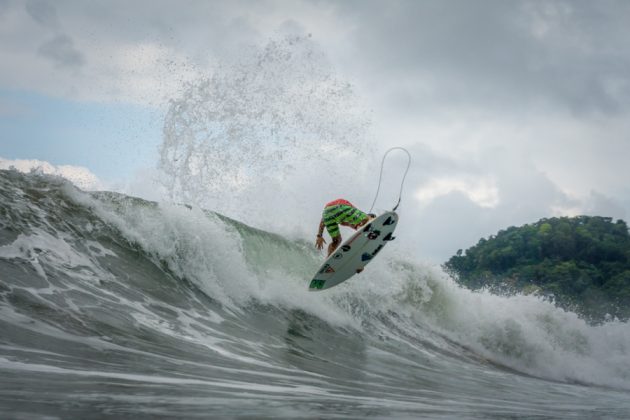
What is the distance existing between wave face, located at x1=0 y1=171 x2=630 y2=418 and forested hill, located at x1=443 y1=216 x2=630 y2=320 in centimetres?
4835

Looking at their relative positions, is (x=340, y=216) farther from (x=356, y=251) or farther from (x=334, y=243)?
(x=356, y=251)

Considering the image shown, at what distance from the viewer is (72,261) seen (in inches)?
347

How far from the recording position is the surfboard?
11.3m

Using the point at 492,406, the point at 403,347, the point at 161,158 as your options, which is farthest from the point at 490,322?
the point at 492,406

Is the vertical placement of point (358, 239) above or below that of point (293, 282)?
above

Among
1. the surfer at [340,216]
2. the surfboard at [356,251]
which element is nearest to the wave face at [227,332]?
the surfboard at [356,251]

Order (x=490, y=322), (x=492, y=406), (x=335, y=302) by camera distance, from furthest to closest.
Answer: (x=490, y=322) → (x=335, y=302) → (x=492, y=406)

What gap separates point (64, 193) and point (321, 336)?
17.8ft

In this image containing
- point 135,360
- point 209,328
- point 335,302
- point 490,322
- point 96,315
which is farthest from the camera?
point 490,322

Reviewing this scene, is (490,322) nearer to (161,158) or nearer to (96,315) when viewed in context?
(161,158)

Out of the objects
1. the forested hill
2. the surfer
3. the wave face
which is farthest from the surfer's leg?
the forested hill

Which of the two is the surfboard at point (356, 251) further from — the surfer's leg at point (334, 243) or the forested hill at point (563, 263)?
the forested hill at point (563, 263)

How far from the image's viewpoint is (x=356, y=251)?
11477mm

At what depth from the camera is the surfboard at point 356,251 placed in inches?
444
